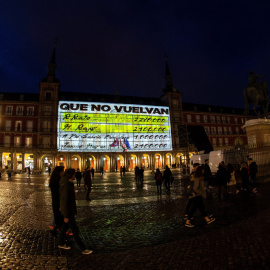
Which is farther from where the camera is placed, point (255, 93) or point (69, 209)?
point (255, 93)

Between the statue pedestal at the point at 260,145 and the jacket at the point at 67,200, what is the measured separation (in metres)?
10.6

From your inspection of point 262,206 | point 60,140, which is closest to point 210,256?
point 262,206

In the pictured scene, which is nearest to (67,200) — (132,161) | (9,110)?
(132,161)

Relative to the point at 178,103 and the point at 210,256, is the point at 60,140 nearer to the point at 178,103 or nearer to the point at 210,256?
the point at 178,103

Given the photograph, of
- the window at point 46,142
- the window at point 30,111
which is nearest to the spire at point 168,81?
the window at point 46,142

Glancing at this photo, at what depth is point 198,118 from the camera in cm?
4856

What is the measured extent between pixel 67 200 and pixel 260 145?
37.5 feet

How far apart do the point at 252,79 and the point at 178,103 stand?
111 feet

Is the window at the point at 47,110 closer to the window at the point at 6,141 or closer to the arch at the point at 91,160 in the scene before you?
the window at the point at 6,141

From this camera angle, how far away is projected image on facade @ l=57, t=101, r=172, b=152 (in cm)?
3744

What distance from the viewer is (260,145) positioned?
38.0ft

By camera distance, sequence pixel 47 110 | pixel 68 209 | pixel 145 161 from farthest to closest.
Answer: pixel 145 161
pixel 47 110
pixel 68 209

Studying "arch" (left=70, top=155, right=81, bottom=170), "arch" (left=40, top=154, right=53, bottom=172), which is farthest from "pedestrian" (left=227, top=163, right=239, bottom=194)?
"arch" (left=40, top=154, right=53, bottom=172)

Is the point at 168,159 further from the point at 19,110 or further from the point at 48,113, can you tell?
the point at 19,110
